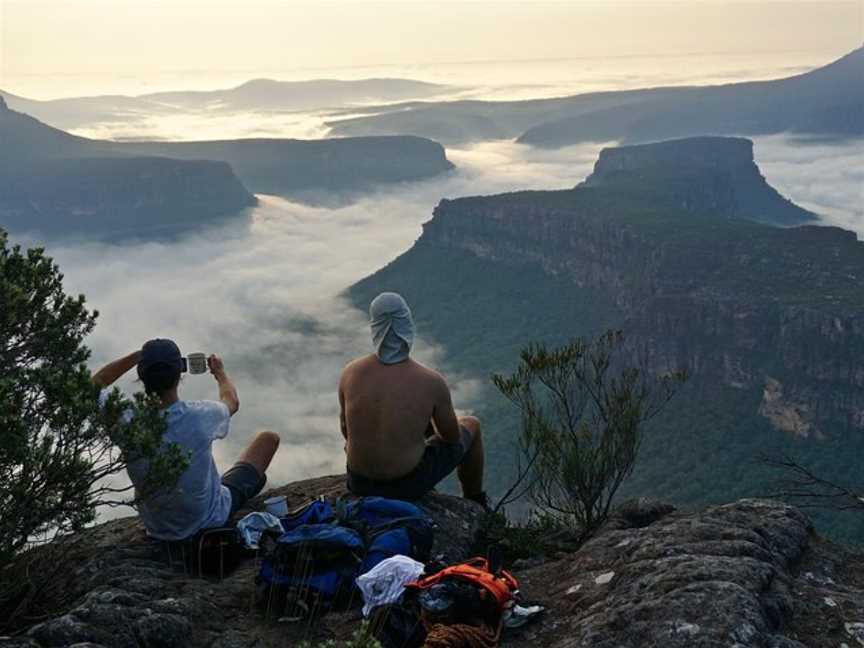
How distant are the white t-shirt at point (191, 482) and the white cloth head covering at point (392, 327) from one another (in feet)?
5.17

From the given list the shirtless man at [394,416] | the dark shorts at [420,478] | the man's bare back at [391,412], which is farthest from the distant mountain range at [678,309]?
the man's bare back at [391,412]

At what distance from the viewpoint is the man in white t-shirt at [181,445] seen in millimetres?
7032

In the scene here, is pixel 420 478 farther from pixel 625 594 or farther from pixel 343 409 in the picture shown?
pixel 625 594

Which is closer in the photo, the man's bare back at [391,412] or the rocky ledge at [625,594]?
the rocky ledge at [625,594]

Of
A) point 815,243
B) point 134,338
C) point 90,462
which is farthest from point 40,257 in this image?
point 134,338

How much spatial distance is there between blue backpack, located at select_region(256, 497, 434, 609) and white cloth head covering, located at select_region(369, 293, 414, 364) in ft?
5.91

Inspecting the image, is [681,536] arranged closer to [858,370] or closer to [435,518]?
[435,518]

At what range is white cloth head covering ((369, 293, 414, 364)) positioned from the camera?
8.00 metres

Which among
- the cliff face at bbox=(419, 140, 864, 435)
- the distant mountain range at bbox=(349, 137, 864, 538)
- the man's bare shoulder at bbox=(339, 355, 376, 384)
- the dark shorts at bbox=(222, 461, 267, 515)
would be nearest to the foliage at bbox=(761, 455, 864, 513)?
→ the man's bare shoulder at bbox=(339, 355, 376, 384)

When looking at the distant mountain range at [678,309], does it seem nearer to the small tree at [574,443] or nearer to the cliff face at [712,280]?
the cliff face at [712,280]

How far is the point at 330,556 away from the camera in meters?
6.35

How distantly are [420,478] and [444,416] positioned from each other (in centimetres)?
69

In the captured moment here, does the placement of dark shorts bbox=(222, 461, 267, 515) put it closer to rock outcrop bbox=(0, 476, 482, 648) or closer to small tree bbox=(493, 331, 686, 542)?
rock outcrop bbox=(0, 476, 482, 648)

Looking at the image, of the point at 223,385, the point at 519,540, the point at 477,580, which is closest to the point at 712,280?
the point at 519,540
